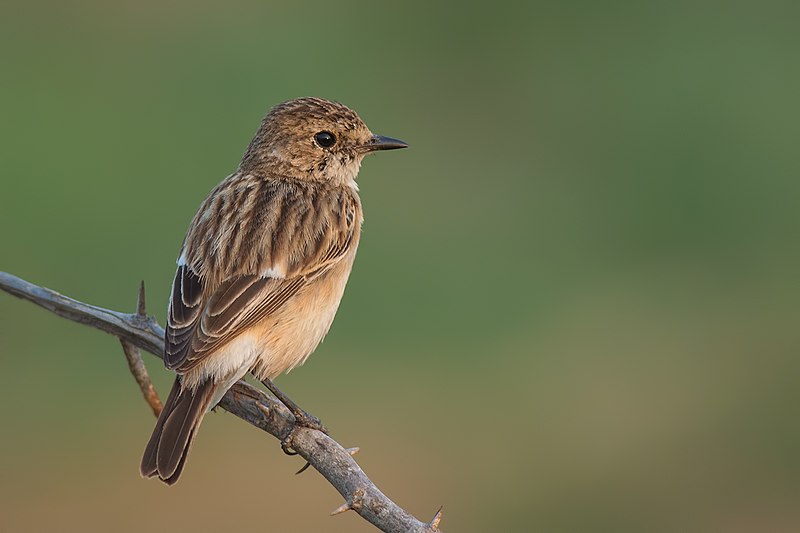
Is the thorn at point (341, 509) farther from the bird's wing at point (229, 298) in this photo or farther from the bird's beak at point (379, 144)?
the bird's beak at point (379, 144)

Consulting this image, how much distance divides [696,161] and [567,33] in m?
5.73

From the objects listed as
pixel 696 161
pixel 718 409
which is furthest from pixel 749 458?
pixel 696 161

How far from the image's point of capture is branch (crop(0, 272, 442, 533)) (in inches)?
170

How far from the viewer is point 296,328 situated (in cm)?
596

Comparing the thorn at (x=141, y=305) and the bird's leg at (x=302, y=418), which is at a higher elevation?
the bird's leg at (x=302, y=418)

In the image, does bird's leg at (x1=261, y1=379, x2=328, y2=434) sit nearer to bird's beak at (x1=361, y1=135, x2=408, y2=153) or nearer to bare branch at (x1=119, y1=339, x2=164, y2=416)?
bare branch at (x1=119, y1=339, x2=164, y2=416)

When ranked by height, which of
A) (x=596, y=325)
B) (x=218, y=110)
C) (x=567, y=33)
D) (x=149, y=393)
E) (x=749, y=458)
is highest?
(x=567, y=33)

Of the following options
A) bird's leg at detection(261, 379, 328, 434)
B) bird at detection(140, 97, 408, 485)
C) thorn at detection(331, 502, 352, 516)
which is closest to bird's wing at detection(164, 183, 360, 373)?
bird at detection(140, 97, 408, 485)

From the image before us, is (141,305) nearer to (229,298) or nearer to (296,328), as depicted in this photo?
(229,298)

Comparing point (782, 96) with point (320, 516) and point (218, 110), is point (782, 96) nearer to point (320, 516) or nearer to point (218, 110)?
point (218, 110)

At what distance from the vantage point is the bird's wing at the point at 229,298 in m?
5.52

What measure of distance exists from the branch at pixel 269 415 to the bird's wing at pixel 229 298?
0.48ft

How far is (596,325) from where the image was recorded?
15156 mm

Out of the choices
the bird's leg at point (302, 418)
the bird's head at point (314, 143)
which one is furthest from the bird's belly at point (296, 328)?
the bird's head at point (314, 143)
